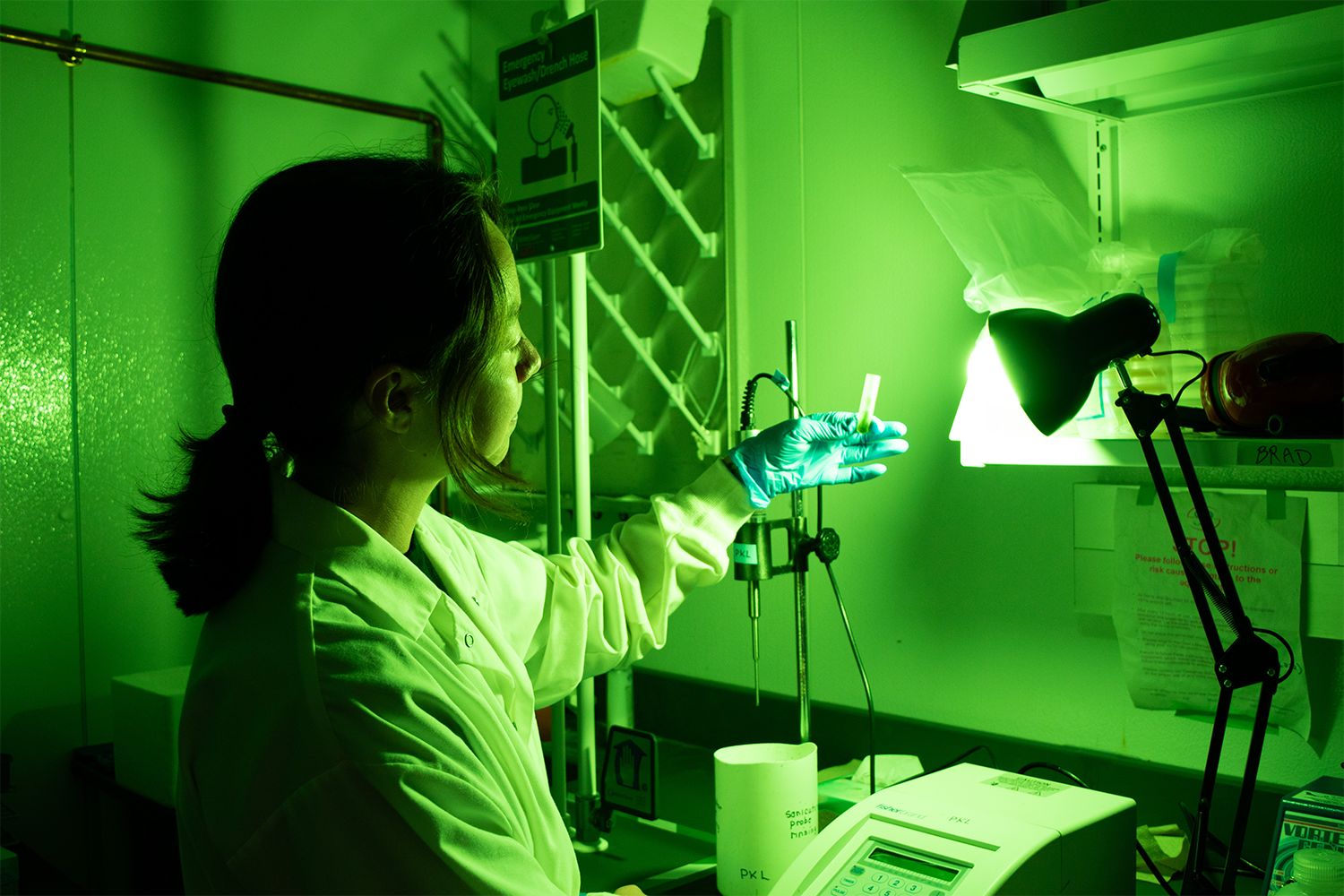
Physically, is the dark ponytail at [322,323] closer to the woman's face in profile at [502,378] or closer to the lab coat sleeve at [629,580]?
the woman's face in profile at [502,378]

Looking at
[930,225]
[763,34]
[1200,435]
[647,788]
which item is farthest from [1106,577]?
[763,34]

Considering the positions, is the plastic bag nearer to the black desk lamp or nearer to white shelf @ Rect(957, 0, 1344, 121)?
white shelf @ Rect(957, 0, 1344, 121)

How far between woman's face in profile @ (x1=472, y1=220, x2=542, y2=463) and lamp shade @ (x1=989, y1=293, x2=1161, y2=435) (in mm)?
486

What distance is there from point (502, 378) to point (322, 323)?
0.18 m

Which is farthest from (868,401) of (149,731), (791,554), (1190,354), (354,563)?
(149,731)

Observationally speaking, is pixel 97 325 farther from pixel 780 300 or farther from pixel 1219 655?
pixel 1219 655

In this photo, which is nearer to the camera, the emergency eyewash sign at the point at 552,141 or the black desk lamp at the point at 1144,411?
the black desk lamp at the point at 1144,411

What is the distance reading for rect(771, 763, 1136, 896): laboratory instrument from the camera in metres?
0.96

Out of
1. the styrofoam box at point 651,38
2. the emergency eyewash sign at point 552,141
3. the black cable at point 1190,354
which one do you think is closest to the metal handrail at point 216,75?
the emergency eyewash sign at point 552,141

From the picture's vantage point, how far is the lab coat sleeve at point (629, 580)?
4.18 feet

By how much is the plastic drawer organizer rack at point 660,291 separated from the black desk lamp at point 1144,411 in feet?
3.23

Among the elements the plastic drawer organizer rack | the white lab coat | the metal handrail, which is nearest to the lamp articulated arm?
the white lab coat

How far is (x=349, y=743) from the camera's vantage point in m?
0.72

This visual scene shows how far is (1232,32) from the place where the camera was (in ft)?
3.10
